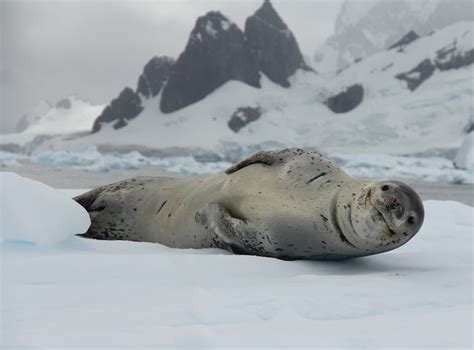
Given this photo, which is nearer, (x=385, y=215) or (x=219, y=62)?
(x=385, y=215)

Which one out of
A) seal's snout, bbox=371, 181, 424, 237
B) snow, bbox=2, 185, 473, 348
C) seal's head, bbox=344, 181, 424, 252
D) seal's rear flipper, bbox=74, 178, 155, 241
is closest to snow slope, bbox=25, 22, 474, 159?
seal's rear flipper, bbox=74, 178, 155, 241

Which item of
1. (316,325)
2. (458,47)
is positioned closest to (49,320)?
(316,325)

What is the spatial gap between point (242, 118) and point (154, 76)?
22.2 m

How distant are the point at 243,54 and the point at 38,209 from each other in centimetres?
6542

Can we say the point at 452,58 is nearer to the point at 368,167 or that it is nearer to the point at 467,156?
the point at 467,156

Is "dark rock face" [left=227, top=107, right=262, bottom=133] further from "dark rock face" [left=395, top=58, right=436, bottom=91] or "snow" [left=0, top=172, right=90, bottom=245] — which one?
"snow" [left=0, top=172, right=90, bottom=245]

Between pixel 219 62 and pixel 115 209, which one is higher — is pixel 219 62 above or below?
above

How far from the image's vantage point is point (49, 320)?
135cm

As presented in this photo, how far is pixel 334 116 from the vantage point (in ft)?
177

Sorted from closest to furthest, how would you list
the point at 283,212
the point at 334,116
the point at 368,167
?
1. the point at 283,212
2. the point at 368,167
3. the point at 334,116

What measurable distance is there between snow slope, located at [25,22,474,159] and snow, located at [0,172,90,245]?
42.6 meters

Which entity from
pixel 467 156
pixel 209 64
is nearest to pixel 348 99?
pixel 209 64

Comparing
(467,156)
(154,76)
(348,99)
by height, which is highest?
(154,76)

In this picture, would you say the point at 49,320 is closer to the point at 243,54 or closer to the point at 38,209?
the point at 38,209
